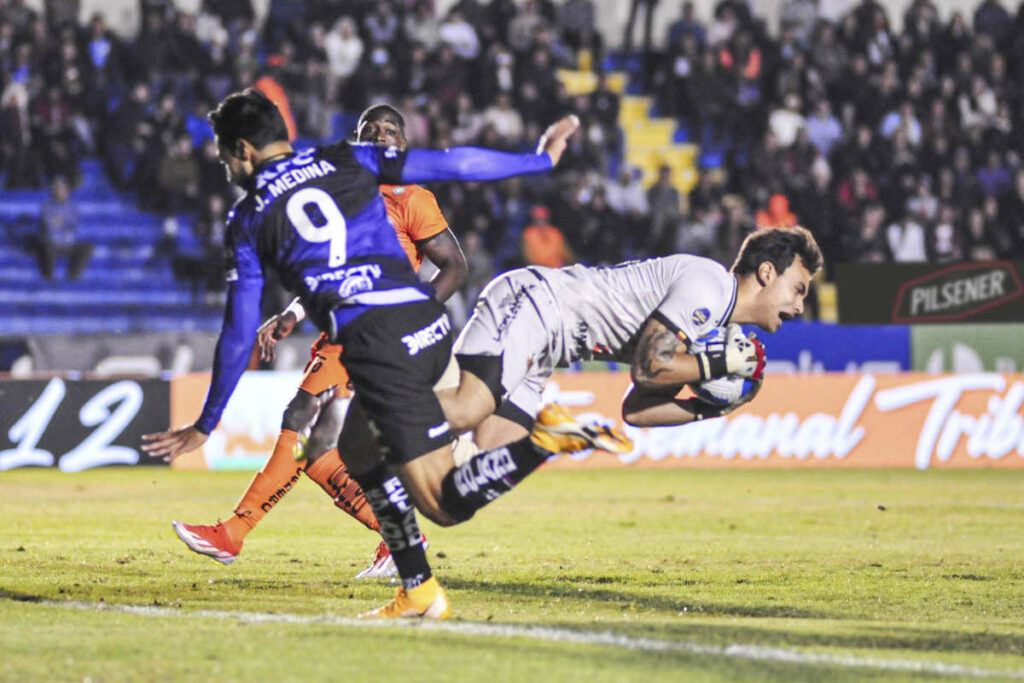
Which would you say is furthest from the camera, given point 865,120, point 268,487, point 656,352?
point 865,120

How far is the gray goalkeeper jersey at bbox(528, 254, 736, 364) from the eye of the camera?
640 centimetres

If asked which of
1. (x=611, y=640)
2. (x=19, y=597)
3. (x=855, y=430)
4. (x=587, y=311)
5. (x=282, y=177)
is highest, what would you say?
(x=282, y=177)

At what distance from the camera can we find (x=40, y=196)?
2017cm

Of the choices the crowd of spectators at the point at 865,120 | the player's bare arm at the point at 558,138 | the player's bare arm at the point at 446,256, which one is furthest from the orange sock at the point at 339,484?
the crowd of spectators at the point at 865,120

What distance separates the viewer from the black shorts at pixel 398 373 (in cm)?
581

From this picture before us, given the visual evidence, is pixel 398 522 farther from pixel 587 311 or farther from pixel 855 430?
pixel 855 430

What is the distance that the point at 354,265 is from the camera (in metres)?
5.83

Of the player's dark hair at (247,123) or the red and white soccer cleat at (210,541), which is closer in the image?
the player's dark hair at (247,123)

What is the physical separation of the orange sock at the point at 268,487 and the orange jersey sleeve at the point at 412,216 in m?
1.23

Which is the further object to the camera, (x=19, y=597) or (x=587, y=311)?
(x=19, y=597)

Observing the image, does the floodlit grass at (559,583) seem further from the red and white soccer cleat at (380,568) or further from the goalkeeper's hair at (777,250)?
the goalkeeper's hair at (777,250)

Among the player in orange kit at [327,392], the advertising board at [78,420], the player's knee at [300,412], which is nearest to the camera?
the player in orange kit at [327,392]

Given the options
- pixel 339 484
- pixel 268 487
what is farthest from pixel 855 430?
pixel 268 487

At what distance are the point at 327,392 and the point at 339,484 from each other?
590 millimetres
